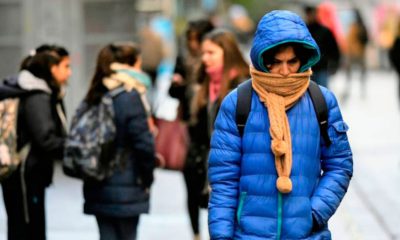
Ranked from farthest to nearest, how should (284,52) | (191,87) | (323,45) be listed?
1. (323,45)
2. (191,87)
3. (284,52)

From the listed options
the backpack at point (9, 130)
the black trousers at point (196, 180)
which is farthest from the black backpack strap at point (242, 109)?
the black trousers at point (196, 180)

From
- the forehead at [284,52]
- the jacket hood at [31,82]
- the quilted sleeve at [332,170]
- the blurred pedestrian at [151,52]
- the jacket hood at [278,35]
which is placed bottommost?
the blurred pedestrian at [151,52]

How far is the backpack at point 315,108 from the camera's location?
4.71m

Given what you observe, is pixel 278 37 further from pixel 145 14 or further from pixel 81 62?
pixel 145 14

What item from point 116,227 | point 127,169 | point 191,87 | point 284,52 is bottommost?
point 116,227

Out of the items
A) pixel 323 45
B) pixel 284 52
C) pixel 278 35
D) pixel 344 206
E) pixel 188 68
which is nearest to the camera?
pixel 278 35

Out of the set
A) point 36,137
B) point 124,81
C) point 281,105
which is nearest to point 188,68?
point 124,81

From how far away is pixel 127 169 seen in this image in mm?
6836

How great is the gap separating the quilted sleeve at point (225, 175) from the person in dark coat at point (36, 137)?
2.36 m

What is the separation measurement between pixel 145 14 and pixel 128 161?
69.7 ft

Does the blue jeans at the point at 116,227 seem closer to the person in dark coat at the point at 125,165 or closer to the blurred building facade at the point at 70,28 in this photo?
the person in dark coat at the point at 125,165

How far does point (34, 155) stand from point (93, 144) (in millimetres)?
529

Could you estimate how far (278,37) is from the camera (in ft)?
15.0

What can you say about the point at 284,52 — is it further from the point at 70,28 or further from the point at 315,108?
the point at 70,28
